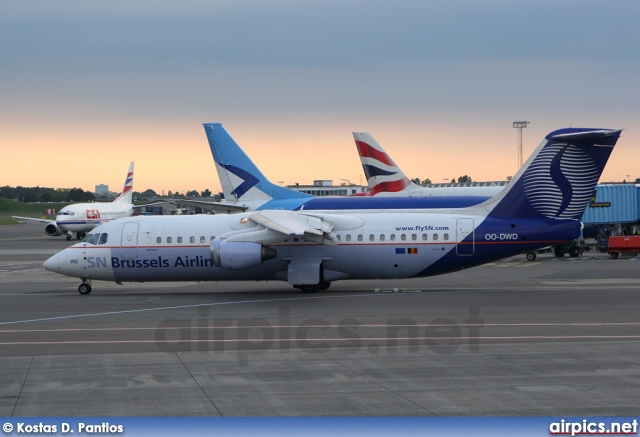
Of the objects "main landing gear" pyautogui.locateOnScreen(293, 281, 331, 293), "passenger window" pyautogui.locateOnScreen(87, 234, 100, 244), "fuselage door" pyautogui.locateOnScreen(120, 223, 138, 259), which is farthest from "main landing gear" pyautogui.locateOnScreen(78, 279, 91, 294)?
"main landing gear" pyautogui.locateOnScreen(293, 281, 331, 293)

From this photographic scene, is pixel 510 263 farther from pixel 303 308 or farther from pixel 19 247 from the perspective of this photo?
pixel 19 247

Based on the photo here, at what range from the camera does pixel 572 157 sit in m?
30.5

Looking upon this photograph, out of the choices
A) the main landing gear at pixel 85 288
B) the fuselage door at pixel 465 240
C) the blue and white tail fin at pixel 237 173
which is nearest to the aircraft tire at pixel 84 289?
the main landing gear at pixel 85 288

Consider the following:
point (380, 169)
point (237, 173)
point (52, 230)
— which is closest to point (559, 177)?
point (237, 173)

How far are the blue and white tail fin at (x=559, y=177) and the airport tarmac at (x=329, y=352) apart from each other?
323cm

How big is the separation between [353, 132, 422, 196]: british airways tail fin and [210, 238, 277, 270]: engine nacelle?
2632cm

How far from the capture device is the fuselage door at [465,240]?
3109 centimetres

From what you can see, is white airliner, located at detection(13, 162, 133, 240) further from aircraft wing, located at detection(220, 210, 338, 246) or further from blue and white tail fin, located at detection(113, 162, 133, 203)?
aircraft wing, located at detection(220, 210, 338, 246)

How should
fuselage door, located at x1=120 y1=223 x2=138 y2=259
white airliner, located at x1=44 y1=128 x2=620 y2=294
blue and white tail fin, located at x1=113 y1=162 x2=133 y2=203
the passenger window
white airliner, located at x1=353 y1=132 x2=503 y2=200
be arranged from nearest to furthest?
white airliner, located at x1=44 y1=128 x2=620 y2=294, fuselage door, located at x1=120 y1=223 x2=138 y2=259, the passenger window, white airliner, located at x1=353 y1=132 x2=503 y2=200, blue and white tail fin, located at x1=113 y1=162 x2=133 y2=203

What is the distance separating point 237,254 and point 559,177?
12333 millimetres

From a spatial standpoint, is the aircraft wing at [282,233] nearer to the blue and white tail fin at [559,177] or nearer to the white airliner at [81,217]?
the blue and white tail fin at [559,177]

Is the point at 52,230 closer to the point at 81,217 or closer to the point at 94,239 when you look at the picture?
the point at 81,217

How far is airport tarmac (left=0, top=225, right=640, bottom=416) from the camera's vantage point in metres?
13.9

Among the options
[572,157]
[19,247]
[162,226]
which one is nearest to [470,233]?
[572,157]
